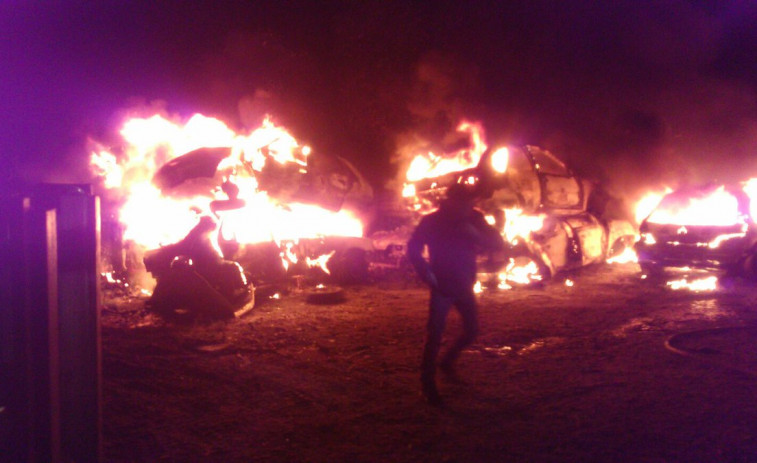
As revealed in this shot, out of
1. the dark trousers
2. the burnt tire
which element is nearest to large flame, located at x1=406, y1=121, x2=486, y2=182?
the burnt tire

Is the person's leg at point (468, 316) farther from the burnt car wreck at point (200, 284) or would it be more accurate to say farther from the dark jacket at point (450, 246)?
the burnt car wreck at point (200, 284)

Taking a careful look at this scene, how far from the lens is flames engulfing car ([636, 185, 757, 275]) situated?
11.3 meters

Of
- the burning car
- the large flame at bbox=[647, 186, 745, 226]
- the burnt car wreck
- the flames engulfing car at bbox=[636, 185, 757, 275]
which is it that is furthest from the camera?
the large flame at bbox=[647, 186, 745, 226]

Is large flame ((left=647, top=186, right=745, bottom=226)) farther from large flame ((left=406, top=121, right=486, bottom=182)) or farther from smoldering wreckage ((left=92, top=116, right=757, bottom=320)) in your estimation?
large flame ((left=406, top=121, right=486, bottom=182))

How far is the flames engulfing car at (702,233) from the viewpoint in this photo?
1131cm

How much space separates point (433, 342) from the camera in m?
5.14

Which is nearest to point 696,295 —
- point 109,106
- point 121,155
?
point 121,155

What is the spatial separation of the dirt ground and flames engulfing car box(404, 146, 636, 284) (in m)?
2.92

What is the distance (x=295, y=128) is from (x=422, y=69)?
14.7 feet

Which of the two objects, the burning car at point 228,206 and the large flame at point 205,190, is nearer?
the burning car at point 228,206

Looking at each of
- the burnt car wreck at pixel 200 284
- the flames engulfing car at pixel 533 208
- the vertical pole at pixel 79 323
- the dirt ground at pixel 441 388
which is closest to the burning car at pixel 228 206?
the burnt car wreck at pixel 200 284

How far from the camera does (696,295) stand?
1054 centimetres

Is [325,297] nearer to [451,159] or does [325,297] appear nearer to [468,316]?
[468,316]

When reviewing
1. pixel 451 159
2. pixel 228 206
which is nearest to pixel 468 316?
pixel 228 206
